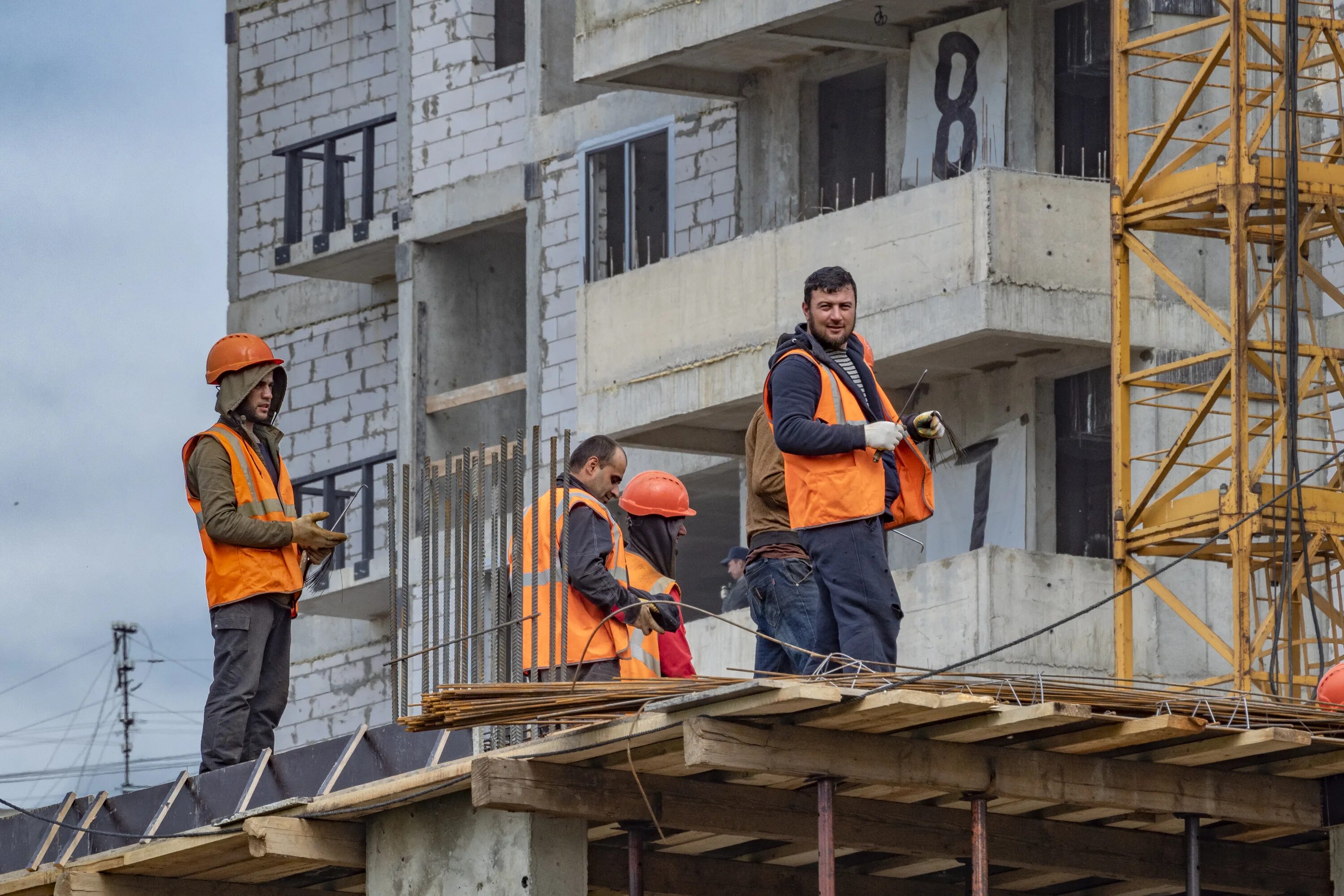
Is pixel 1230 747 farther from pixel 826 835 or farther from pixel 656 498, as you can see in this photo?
pixel 656 498

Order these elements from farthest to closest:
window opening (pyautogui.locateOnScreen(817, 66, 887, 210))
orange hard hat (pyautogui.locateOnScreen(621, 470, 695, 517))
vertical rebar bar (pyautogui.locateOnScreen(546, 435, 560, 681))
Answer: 1. window opening (pyautogui.locateOnScreen(817, 66, 887, 210))
2. orange hard hat (pyautogui.locateOnScreen(621, 470, 695, 517))
3. vertical rebar bar (pyautogui.locateOnScreen(546, 435, 560, 681))

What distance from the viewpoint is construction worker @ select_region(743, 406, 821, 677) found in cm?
1449

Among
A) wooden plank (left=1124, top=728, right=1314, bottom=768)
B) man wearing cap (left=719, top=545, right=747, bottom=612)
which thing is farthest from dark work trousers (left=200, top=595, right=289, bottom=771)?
man wearing cap (left=719, top=545, right=747, bottom=612)

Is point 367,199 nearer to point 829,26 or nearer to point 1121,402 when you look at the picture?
point 829,26

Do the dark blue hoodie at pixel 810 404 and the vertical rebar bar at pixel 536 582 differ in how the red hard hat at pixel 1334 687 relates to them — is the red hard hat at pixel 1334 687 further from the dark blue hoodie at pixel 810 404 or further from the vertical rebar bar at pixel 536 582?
the vertical rebar bar at pixel 536 582

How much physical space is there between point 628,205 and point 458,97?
5092 millimetres

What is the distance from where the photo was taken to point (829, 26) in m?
28.3

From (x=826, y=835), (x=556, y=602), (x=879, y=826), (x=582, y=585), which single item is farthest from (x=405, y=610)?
(x=826, y=835)

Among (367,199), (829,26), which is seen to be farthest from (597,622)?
(367,199)

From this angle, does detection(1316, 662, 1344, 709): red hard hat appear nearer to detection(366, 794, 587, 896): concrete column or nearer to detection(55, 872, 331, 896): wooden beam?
detection(366, 794, 587, 896): concrete column

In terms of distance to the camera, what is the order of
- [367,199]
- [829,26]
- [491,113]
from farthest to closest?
[367,199] < [491,113] < [829,26]

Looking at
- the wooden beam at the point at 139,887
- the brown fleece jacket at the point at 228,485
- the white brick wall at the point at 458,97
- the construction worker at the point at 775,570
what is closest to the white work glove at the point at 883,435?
the construction worker at the point at 775,570

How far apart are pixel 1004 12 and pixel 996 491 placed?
393cm

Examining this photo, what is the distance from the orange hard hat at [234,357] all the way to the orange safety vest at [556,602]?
1662mm
